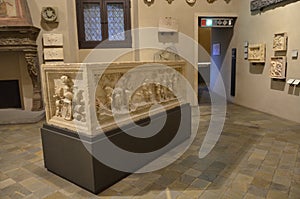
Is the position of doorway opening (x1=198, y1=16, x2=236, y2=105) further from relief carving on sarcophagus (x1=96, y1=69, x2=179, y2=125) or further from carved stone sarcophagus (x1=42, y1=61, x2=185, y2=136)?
carved stone sarcophagus (x1=42, y1=61, x2=185, y2=136)

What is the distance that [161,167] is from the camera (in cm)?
228

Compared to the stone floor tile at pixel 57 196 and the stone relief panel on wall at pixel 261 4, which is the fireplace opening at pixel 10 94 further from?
the stone relief panel on wall at pixel 261 4

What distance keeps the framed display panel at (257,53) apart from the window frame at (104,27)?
2387 mm

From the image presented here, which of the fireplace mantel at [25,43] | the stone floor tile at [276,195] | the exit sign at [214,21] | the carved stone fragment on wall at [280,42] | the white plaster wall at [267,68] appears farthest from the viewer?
the exit sign at [214,21]

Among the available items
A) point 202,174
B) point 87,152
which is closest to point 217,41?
point 202,174

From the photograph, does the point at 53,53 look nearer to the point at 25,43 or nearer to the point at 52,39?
the point at 52,39

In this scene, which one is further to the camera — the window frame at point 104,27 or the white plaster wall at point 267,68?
the window frame at point 104,27

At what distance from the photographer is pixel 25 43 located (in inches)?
165


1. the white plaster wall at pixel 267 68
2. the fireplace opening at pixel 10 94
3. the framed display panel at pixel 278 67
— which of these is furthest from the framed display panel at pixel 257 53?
the fireplace opening at pixel 10 94

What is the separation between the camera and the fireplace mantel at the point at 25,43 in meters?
4.07

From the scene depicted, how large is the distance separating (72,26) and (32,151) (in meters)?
2.77

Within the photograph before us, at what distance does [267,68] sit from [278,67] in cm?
34

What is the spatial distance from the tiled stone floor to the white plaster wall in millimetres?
912

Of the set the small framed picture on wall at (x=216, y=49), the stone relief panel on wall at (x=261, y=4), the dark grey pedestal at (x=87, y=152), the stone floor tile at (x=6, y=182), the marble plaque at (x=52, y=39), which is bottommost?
the stone floor tile at (x=6, y=182)
